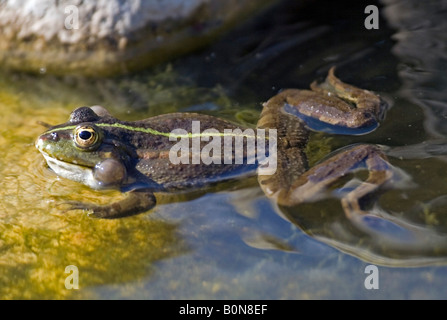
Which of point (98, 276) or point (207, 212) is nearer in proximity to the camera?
point (98, 276)

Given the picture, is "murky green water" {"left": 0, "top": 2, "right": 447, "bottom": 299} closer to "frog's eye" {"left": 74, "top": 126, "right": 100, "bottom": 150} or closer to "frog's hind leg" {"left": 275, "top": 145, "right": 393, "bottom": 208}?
"frog's hind leg" {"left": 275, "top": 145, "right": 393, "bottom": 208}

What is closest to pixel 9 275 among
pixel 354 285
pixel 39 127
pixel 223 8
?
pixel 39 127

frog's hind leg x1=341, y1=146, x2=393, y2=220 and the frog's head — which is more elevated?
the frog's head

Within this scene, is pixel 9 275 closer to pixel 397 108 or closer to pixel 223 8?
pixel 397 108
